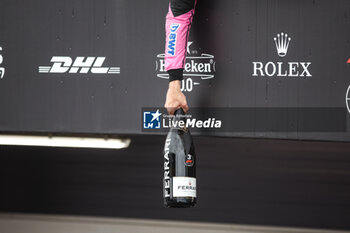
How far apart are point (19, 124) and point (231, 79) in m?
1.62

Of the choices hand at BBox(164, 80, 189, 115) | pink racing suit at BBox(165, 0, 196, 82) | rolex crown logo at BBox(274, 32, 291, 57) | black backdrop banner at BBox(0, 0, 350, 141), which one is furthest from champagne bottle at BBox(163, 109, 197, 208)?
rolex crown logo at BBox(274, 32, 291, 57)

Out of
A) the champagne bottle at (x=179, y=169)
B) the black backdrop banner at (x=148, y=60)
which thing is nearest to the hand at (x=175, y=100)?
the champagne bottle at (x=179, y=169)

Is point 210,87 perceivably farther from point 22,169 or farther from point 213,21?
point 22,169

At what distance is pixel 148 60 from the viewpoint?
398 centimetres

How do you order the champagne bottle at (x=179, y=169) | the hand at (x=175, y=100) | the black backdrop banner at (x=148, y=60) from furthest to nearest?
the black backdrop banner at (x=148, y=60), the hand at (x=175, y=100), the champagne bottle at (x=179, y=169)

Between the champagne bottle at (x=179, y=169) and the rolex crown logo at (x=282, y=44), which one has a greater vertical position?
the rolex crown logo at (x=282, y=44)

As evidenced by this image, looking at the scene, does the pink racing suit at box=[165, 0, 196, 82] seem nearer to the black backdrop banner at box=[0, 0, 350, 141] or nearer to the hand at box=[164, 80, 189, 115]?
the hand at box=[164, 80, 189, 115]

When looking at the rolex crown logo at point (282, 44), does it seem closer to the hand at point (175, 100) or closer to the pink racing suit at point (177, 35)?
the pink racing suit at point (177, 35)

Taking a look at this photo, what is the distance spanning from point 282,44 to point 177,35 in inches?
32.6

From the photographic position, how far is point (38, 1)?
4047 millimetres

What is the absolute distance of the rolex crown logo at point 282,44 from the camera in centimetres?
389

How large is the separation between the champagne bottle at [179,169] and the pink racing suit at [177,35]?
297mm

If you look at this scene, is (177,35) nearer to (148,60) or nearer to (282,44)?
(148,60)

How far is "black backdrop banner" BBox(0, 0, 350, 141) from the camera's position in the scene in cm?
386
